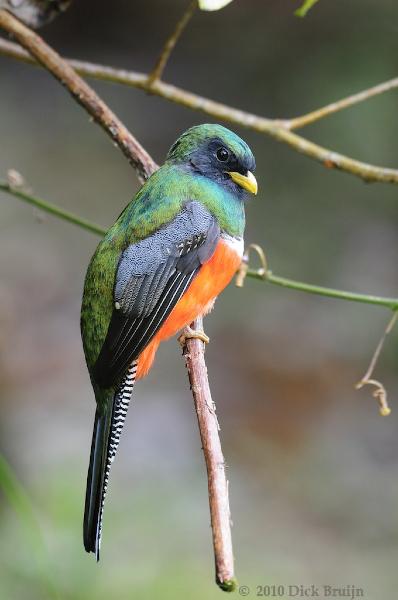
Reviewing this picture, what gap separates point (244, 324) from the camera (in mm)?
5938

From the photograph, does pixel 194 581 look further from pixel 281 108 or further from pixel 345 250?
pixel 281 108

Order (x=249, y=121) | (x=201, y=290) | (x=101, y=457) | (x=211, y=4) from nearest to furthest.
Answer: (x=211, y=4)
(x=101, y=457)
(x=201, y=290)
(x=249, y=121)

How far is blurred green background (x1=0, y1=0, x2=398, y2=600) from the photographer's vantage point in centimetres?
441

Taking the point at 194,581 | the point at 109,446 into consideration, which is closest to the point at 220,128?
the point at 109,446

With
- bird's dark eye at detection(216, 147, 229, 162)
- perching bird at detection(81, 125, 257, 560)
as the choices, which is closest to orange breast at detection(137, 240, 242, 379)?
perching bird at detection(81, 125, 257, 560)

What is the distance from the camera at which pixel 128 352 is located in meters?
2.53

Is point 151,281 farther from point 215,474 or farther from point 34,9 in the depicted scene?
point 34,9

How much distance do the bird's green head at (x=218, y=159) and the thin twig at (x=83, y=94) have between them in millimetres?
121

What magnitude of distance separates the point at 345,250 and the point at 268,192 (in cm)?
63

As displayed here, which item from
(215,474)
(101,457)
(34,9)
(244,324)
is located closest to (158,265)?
(101,457)

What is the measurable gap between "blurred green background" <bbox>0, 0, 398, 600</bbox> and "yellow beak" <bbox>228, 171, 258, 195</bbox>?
4.49ft

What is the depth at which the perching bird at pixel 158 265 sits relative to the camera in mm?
2547

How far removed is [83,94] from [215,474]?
4.42 feet

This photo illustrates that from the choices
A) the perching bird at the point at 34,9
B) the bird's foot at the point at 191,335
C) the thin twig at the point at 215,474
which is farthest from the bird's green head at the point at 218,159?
the perching bird at the point at 34,9
